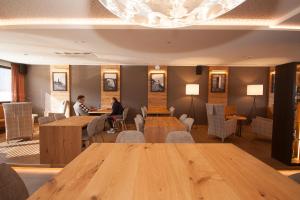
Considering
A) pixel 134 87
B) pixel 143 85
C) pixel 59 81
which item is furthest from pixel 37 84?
pixel 143 85

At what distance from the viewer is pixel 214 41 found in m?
4.04

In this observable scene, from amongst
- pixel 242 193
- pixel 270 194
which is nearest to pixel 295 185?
pixel 270 194

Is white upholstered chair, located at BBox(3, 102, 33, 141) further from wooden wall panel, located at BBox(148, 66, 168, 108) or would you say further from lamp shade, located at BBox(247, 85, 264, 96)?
lamp shade, located at BBox(247, 85, 264, 96)

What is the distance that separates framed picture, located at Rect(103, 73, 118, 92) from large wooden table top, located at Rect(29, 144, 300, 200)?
615 centimetres

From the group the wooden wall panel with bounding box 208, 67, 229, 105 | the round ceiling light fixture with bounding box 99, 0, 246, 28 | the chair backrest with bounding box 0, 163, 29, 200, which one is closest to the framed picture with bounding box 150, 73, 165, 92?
the wooden wall panel with bounding box 208, 67, 229, 105

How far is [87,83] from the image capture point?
302 inches

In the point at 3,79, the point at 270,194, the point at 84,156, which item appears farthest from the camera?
the point at 3,79

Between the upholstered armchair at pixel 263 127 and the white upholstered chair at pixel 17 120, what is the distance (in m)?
6.42

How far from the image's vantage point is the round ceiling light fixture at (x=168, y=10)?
1.42 m

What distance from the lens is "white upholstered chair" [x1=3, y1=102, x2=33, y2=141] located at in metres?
4.67

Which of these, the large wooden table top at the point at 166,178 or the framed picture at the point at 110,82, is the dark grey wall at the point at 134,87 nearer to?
the framed picture at the point at 110,82

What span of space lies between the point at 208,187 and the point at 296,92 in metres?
3.42

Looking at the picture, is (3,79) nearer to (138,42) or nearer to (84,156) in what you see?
(138,42)

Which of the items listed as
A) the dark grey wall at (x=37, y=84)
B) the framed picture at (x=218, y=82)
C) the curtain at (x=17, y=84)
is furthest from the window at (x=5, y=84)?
the framed picture at (x=218, y=82)
